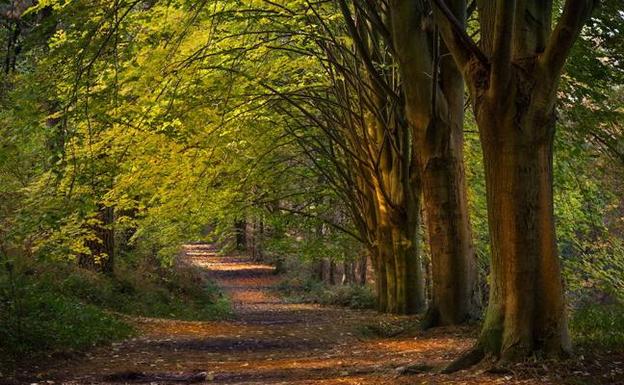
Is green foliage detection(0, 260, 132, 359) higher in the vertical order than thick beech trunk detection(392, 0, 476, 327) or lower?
lower

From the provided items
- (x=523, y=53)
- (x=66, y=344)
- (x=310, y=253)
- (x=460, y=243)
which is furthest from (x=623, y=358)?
(x=310, y=253)

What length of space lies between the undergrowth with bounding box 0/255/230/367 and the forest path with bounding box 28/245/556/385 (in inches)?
18.4

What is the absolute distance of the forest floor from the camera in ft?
19.2

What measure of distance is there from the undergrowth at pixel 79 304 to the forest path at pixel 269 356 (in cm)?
47

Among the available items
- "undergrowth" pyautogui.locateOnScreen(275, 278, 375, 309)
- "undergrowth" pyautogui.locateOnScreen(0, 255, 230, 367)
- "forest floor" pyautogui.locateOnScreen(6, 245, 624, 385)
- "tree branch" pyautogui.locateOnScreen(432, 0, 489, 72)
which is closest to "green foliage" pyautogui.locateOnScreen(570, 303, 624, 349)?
"forest floor" pyautogui.locateOnScreen(6, 245, 624, 385)


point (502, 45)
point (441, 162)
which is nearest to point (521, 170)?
point (502, 45)

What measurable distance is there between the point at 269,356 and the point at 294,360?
1.06 metres

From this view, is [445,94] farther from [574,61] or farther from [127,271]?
[127,271]

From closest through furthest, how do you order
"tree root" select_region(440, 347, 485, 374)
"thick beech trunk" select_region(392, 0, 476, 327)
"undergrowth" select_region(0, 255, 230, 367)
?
1. "tree root" select_region(440, 347, 485, 374)
2. "undergrowth" select_region(0, 255, 230, 367)
3. "thick beech trunk" select_region(392, 0, 476, 327)

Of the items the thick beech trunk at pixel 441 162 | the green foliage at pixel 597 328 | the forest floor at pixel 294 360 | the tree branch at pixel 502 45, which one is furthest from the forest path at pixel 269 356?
the tree branch at pixel 502 45

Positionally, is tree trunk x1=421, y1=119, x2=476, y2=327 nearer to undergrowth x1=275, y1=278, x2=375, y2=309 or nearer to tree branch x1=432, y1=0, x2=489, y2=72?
tree branch x1=432, y1=0, x2=489, y2=72

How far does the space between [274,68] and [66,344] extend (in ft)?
24.8

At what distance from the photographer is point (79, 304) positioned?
12.4 m

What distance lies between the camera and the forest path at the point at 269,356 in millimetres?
7039
